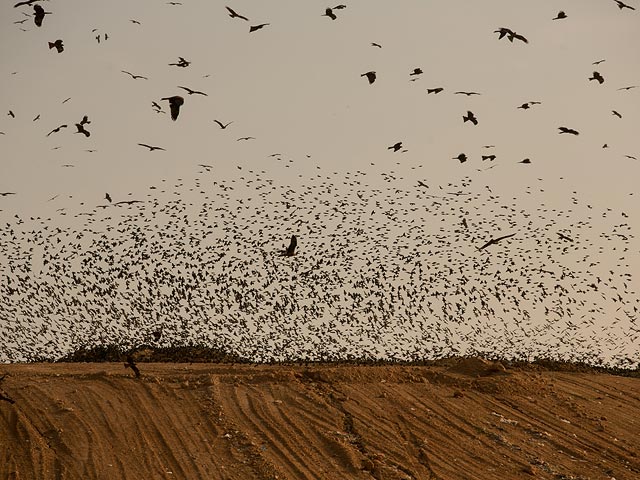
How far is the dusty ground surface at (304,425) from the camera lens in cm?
1554

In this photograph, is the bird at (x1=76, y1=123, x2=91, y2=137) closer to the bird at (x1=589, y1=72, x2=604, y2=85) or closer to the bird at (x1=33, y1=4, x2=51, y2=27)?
the bird at (x1=33, y1=4, x2=51, y2=27)

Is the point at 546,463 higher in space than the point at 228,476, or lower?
lower

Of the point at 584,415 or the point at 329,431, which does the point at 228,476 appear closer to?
the point at 329,431

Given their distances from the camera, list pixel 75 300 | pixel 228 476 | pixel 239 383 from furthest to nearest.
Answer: pixel 75 300
pixel 239 383
pixel 228 476

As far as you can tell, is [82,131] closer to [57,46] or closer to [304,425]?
[57,46]

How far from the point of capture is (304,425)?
55.9 feet

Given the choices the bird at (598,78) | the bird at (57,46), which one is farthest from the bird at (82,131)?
the bird at (598,78)

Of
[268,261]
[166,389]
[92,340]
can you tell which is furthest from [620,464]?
[92,340]

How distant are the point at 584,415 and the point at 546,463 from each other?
9.47ft

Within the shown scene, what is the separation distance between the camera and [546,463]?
1691cm

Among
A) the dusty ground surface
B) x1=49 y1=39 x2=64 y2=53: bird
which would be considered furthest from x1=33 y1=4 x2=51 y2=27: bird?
the dusty ground surface

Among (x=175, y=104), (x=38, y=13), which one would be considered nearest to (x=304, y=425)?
(x=175, y=104)

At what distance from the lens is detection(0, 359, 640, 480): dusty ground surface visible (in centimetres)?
1554

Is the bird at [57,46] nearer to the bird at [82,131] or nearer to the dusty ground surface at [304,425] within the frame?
the bird at [82,131]
